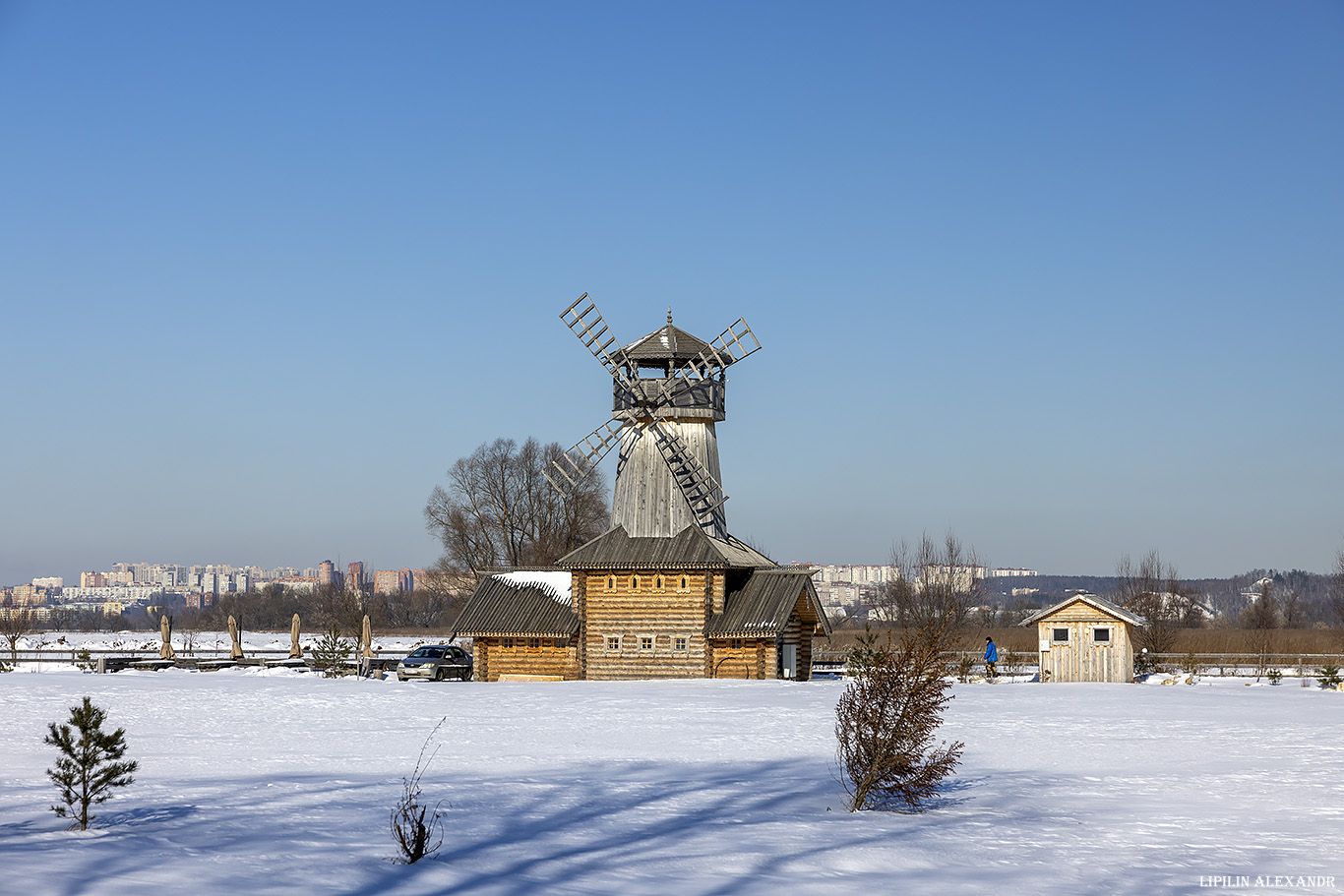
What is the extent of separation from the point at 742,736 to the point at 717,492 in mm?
20176

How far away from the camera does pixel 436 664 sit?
A: 137 feet

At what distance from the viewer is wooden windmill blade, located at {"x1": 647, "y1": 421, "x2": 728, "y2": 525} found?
42.5 metres

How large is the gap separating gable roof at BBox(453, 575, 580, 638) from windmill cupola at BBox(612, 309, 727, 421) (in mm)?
7060

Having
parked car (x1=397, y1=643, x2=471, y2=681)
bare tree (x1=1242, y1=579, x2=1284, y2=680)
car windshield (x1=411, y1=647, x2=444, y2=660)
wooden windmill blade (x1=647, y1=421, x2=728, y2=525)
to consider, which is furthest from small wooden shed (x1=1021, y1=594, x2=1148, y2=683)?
bare tree (x1=1242, y1=579, x2=1284, y2=680)

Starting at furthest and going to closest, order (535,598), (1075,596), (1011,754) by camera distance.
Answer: (535,598)
(1075,596)
(1011,754)

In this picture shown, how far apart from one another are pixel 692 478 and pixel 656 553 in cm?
305

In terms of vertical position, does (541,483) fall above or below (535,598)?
above

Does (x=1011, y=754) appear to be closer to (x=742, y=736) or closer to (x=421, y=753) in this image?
(x=742, y=736)

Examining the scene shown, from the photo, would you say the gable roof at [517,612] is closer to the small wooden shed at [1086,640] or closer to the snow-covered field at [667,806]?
the snow-covered field at [667,806]

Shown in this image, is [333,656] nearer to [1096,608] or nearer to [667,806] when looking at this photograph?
[1096,608]

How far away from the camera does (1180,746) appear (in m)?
21.5

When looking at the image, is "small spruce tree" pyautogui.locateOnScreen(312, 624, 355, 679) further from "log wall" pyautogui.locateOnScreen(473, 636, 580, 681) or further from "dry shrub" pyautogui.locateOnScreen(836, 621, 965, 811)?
"dry shrub" pyautogui.locateOnScreen(836, 621, 965, 811)

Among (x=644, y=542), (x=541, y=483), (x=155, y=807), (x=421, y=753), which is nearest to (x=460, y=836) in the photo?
(x=155, y=807)

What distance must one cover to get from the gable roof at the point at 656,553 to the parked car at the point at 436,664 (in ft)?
16.2
